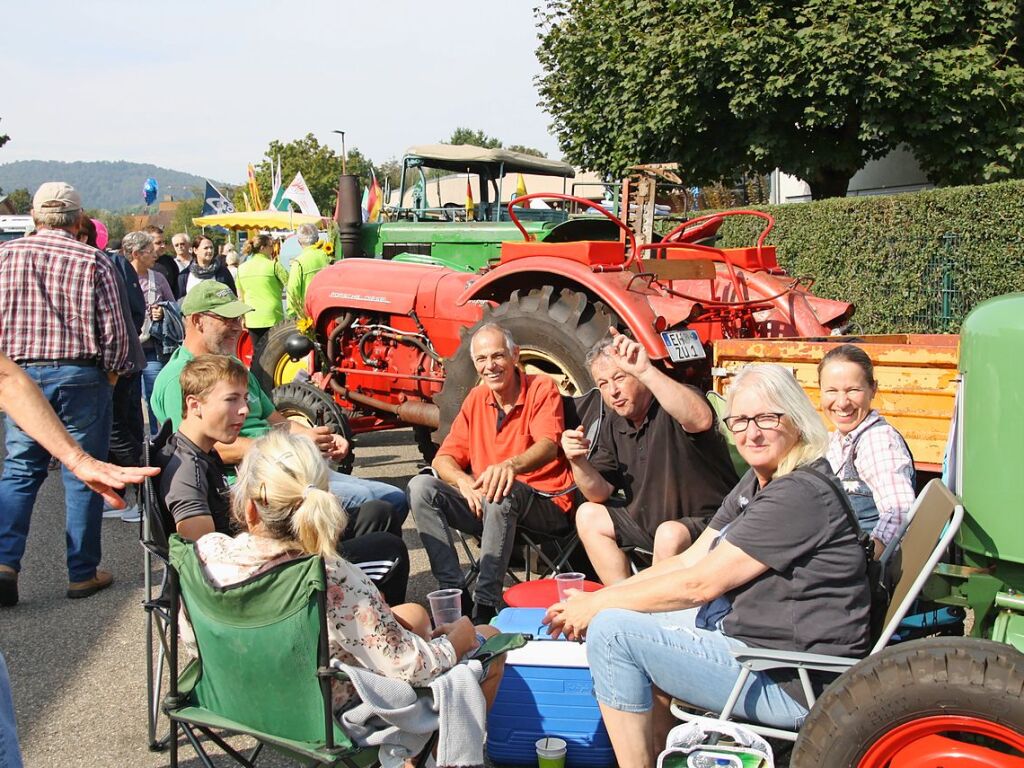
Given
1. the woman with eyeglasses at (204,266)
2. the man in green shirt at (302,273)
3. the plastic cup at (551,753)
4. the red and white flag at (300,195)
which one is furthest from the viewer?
the red and white flag at (300,195)

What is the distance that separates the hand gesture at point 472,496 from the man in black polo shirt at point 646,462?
473 mm

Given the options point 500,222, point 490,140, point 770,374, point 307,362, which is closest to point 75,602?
point 307,362

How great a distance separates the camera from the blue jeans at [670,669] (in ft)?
8.00

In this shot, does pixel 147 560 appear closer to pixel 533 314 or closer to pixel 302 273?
pixel 533 314

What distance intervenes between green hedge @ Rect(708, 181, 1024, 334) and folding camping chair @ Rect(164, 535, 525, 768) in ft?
29.6

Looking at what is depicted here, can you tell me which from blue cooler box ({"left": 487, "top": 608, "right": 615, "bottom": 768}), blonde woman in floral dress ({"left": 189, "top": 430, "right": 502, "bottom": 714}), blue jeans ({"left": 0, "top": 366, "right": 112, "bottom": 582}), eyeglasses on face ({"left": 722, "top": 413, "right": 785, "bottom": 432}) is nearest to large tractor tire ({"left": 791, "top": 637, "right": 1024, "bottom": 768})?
eyeglasses on face ({"left": 722, "top": 413, "right": 785, "bottom": 432})

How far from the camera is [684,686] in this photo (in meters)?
2.52

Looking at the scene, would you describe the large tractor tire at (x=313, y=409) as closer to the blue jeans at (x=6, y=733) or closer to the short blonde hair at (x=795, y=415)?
the short blonde hair at (x=795, y=415)

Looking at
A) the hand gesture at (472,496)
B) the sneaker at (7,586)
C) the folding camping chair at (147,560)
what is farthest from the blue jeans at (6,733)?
the sneaker at (7,586)

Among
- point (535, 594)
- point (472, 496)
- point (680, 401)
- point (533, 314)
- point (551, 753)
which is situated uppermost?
point (533, 314)

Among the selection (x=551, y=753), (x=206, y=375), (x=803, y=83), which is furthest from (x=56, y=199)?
(x=803, y=83)

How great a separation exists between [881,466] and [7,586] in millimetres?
3818

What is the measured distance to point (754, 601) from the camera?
2.48 m

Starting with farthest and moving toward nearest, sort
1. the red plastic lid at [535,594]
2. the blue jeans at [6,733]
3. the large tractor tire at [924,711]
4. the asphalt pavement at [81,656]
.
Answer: the red plastic lid at [535,594], the asphalt pavement at [81,656], the large tractor tire at [924,711], the blue jeans at [6,733]
